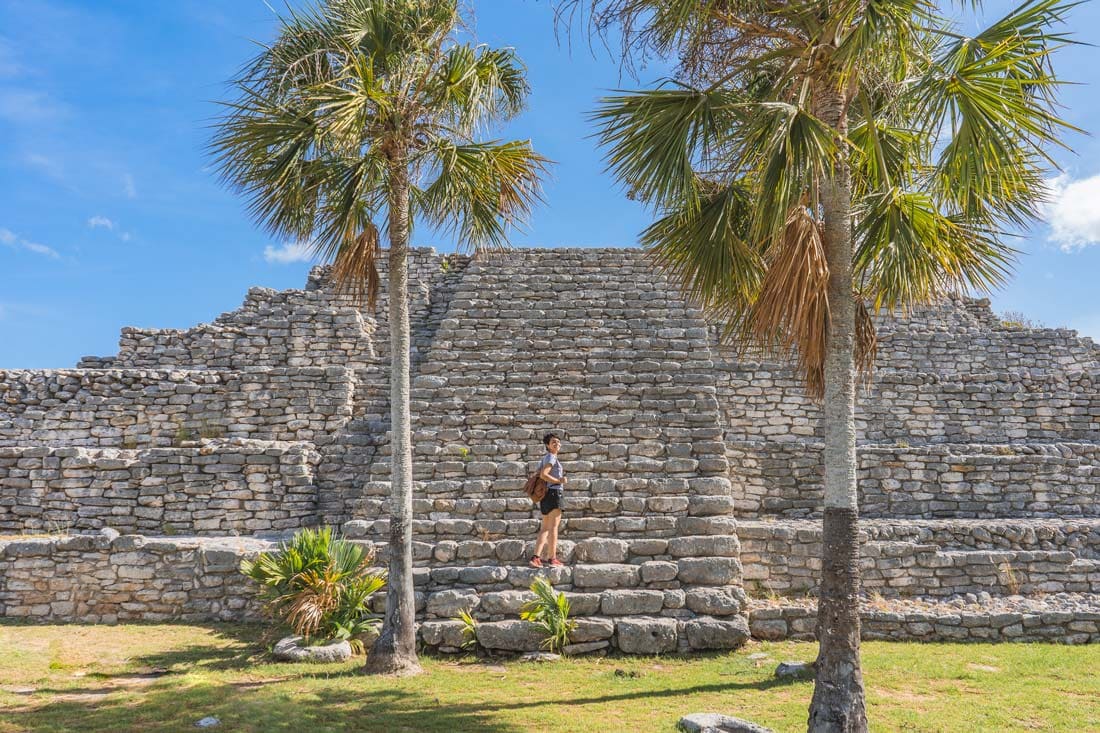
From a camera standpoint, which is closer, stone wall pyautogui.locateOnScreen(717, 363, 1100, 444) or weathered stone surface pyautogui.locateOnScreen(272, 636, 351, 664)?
weathered stone surface pyautogui.locateOnScreen(272, 636, 351, 664)

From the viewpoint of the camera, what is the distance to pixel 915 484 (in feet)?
40.5

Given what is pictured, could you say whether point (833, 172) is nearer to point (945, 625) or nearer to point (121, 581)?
point (945, 625)

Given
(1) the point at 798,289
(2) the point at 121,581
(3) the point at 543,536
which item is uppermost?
(1) the point at 798,289

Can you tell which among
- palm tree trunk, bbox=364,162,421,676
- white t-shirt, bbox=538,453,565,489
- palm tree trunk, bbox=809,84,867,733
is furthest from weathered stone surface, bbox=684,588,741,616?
palm tree trunk, bbox=364,162,421,676

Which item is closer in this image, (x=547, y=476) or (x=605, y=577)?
(x=605, y=577)

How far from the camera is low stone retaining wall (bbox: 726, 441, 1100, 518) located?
12266 mm

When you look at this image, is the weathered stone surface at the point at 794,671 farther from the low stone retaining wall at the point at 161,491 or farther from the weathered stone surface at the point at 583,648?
the low stone retaining wall at the point at 161,491

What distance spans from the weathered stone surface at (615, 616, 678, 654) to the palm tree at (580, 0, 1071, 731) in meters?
2.63

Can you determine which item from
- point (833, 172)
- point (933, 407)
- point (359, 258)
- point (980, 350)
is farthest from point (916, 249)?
point (980, 350)

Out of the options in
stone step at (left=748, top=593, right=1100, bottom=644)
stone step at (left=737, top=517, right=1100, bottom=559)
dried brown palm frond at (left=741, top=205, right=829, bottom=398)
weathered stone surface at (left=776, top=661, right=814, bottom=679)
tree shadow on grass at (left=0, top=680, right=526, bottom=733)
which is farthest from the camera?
stone step at (left=737, top=517, right=1100, bottom=559)

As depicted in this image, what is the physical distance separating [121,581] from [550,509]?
5.87 metres

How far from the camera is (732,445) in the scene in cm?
1245

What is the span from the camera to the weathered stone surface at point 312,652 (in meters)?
8.02

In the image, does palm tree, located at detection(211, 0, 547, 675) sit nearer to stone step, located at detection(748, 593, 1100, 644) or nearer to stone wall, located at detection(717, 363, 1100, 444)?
stone step, located at detection(748, 593, 1100, 644)
